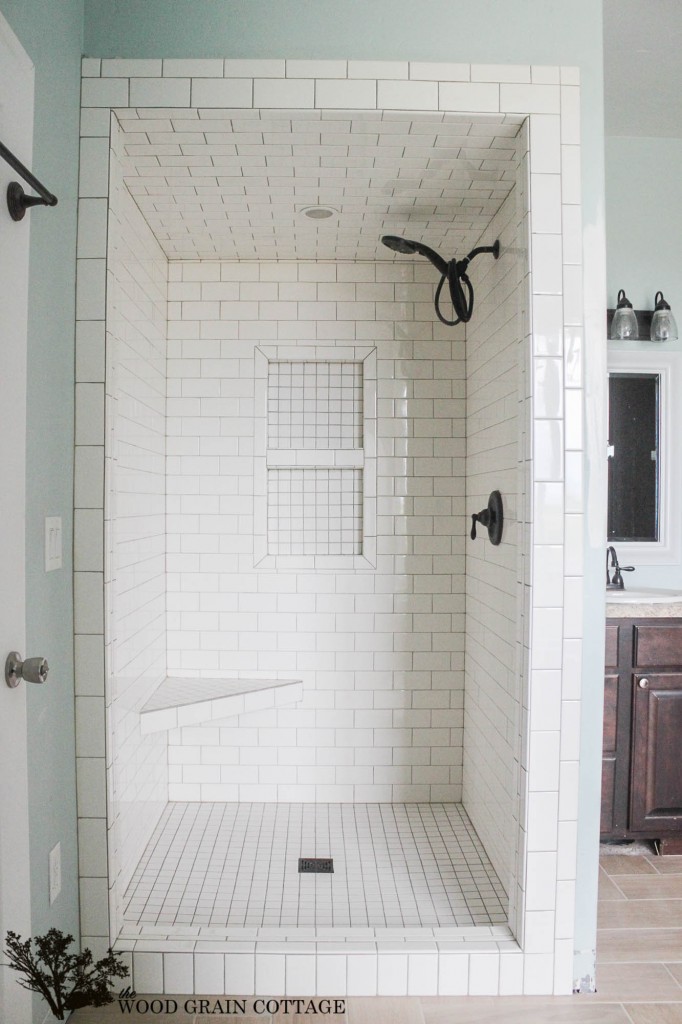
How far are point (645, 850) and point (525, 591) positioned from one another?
Result: 1545mm

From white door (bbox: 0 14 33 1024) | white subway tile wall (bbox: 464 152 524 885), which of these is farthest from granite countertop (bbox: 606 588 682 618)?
white door (bbox: 0 14 33 1024)

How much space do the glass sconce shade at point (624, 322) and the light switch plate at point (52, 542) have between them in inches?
93.4

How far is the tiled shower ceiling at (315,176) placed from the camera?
1.82 meters

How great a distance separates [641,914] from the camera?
2289 millimetres

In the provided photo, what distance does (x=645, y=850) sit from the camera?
2736 mm

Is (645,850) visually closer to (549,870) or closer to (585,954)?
(585,954)

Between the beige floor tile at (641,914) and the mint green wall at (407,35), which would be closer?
the mint green wall at (407,35)

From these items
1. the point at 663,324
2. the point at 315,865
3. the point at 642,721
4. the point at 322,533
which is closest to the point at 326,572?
the point at 322,533

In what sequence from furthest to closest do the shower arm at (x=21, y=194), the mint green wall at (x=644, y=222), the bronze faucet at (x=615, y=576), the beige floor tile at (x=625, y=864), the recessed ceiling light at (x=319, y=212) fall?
1. the mint green wall at (x=644, y=222)
2. the bronze faucet at (x=615, y=576)
3. the beige floor tile at (x=625, y=864)
4. the recessed ceiling light at (x=319, y=212)
5. the shower arm at (x=21, y=194)

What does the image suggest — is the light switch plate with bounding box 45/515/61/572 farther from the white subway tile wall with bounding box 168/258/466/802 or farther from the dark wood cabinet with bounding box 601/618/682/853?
the dark wood cabinet with bounding box 601/618/682/853

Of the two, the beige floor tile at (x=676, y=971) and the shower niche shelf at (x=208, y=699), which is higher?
the shower niche shelf at (x=208, y=699)

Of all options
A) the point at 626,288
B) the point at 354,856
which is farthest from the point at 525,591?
the point at 626,288

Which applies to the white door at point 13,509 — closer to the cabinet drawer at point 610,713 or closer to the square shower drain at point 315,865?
the square shower drain at point 315,865

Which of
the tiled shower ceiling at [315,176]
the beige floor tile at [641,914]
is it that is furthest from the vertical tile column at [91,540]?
the beige floor tile at [641,914]
